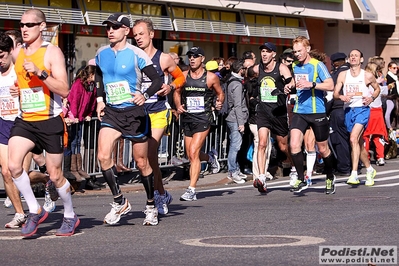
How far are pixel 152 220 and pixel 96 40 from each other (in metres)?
15.7

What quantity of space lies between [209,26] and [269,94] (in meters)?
15.1

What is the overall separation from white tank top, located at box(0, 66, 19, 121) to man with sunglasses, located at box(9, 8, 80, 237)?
4.26 ft

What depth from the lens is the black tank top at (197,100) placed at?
14.0 metres

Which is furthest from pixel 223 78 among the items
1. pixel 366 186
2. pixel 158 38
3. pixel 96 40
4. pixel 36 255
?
pixel 36 255

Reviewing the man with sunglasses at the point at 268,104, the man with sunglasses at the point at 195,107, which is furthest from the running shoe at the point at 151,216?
the man with sunglasses at the point at 268,104

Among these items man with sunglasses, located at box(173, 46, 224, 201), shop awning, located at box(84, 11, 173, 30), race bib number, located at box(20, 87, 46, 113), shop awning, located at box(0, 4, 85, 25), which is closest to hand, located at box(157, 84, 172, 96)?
race bib number, located at box(20, 87, 46, 113)

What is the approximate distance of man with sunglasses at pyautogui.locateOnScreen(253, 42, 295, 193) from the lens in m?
14.4

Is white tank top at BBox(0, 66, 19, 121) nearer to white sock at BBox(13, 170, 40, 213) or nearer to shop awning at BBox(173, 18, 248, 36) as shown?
white sock at BBox(13, 170, 40, 213)

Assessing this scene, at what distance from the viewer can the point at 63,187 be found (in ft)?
31.1

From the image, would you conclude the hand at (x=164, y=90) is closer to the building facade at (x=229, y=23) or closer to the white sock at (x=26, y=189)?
the white sock at (x=26, y=189)

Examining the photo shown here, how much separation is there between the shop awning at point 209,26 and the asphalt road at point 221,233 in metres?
14.8

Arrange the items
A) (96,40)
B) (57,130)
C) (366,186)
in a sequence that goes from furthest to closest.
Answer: (96,40)
(366,186)
(57,130)

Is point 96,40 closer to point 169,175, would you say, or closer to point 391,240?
point 169,175

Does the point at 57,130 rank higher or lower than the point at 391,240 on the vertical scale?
higher
